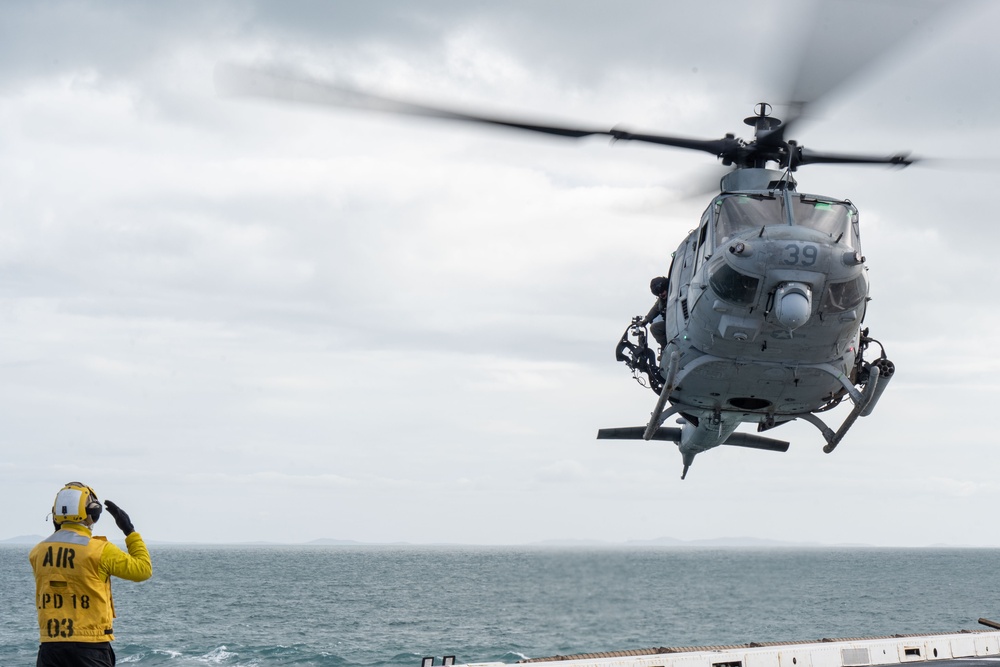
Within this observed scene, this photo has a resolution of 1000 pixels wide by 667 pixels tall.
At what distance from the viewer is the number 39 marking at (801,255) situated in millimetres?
10906

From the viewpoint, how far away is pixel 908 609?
220 ft

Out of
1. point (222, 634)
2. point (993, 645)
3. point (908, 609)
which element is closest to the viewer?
point (993, 645)

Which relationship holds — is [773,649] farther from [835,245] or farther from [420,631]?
[420,631]

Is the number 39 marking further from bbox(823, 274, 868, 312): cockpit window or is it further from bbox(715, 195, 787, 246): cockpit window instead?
bbox(715, 195, 787, 246): cockpit window

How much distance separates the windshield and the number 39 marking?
80 centimetres

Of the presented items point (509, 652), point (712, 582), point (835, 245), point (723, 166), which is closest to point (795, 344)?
point (835, 245)

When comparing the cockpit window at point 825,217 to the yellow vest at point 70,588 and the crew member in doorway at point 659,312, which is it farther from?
the yellow vest at point 70,588

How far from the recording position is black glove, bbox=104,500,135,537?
6.14 meters

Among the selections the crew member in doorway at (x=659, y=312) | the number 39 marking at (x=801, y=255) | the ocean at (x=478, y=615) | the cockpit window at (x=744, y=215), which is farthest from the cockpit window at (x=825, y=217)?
the ocean at (x=478, y=615)

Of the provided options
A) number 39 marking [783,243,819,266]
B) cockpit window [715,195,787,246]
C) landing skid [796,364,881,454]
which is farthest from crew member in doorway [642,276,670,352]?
number 39 marking [783,243,819,266]

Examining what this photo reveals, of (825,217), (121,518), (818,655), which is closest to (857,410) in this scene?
(825,217)

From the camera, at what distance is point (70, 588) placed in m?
6.20

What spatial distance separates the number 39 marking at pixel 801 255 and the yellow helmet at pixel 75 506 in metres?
7.44

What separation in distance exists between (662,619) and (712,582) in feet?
125
